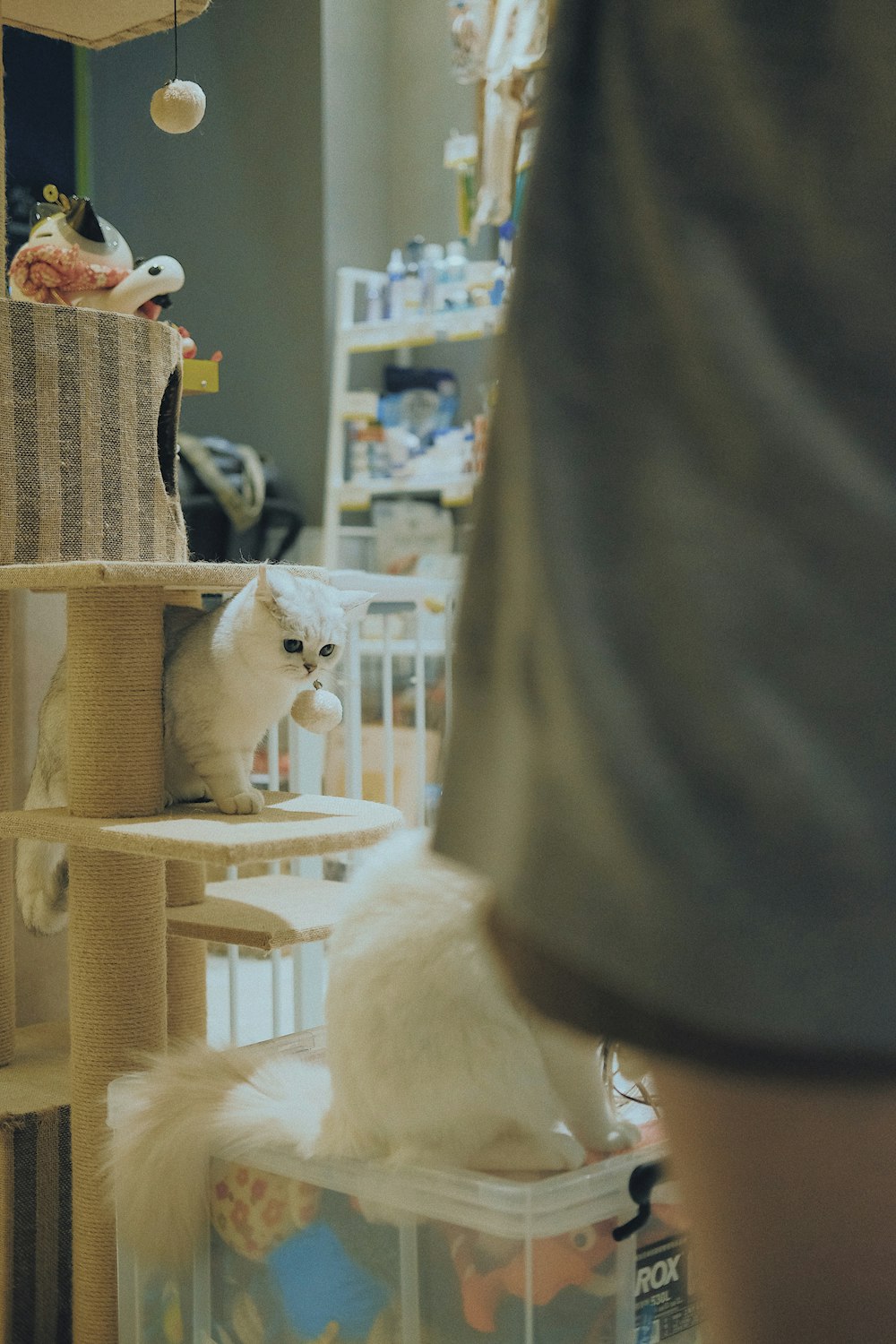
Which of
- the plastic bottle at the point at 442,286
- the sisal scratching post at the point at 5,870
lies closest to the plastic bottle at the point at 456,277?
the plastic bottle at the point at 442,286

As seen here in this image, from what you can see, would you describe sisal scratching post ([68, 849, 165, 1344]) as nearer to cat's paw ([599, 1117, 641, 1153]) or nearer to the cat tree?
the cat tree

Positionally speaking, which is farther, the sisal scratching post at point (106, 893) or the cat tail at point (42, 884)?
the cat tail at point (42, 884)

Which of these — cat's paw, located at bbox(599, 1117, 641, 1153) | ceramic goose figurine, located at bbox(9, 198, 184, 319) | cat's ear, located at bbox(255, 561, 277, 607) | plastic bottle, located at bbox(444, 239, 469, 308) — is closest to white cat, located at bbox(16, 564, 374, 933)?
cat's ear, located at bbox(255, 561, 277, 607)

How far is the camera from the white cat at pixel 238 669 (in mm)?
1562

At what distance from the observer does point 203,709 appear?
5.35 ft

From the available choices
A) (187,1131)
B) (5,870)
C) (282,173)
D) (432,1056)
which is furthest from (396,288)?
(432,1056)

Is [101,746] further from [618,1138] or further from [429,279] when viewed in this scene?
[429,279]

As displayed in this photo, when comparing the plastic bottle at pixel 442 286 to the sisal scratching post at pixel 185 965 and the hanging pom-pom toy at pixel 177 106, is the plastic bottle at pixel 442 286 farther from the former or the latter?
the sisal scratching post at pixel 185 965

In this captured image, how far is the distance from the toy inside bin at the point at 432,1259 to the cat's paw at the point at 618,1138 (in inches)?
0.8

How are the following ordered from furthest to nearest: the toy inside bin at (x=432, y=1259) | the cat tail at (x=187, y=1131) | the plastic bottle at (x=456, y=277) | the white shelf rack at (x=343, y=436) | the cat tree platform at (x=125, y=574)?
Result: the white shelf rack at (x=343, y=436), the plastic bottle at (x=456, y=277), the cat tree platform at (x=125, y=574), the cat tail at (x=187, y=1131), the toy inside bin at (x=432, y=1259)

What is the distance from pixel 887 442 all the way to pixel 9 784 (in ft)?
5.47

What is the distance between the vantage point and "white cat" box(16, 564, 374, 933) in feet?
5.13

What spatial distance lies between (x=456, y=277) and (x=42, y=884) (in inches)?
124

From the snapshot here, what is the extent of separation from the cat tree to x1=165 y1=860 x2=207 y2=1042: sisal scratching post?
0.10 metres
